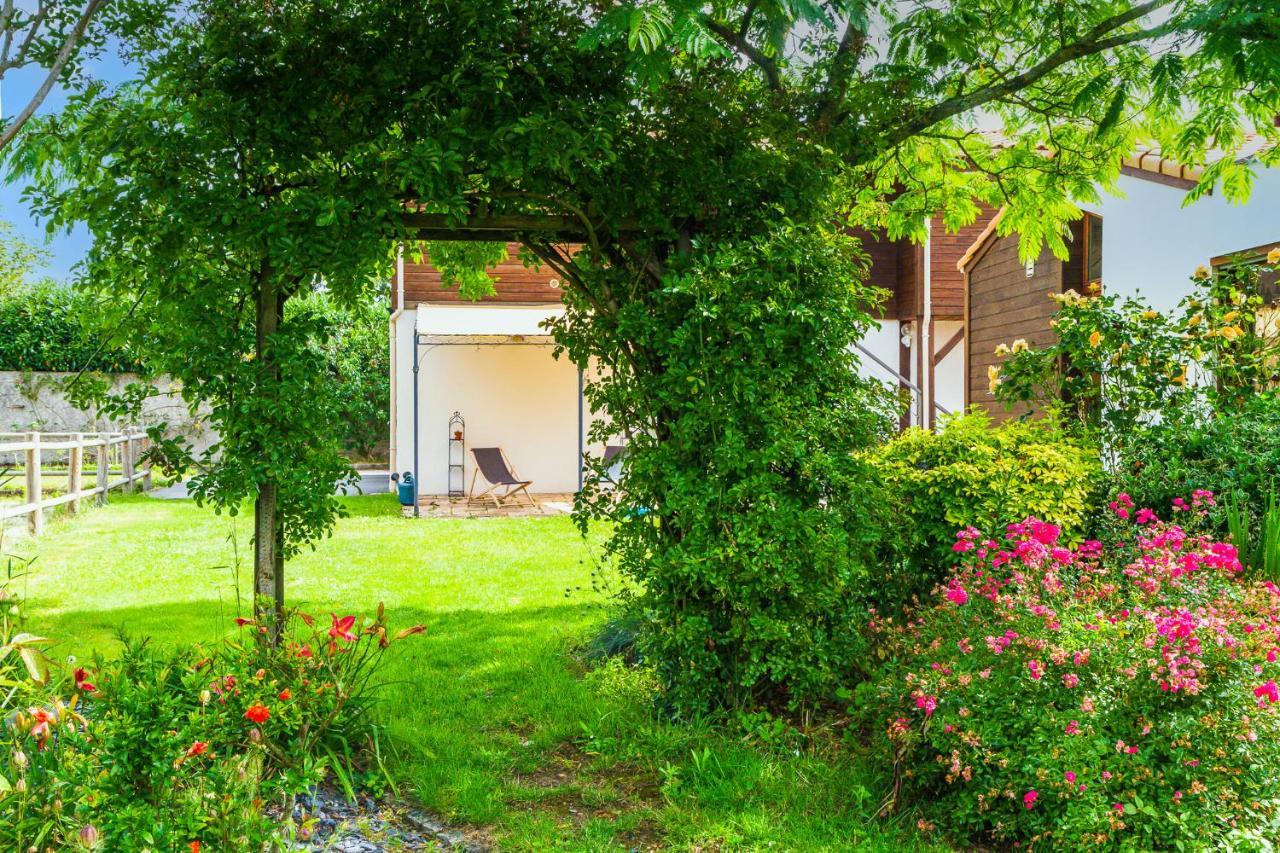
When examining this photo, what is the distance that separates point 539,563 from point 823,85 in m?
5.22

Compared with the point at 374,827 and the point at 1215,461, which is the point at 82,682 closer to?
the point at 374,827

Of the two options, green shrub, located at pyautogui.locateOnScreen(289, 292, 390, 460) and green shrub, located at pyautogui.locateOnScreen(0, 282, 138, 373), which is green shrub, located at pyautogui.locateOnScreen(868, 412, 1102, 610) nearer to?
green shrub, located at pyautogui.locateOnScreen(289, 292, 390, 460)

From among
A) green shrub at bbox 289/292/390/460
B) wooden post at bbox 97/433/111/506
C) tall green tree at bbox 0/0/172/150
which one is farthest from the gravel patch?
green shrub at bbox 289/292/390/460

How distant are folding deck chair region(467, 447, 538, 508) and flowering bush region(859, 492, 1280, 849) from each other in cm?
969

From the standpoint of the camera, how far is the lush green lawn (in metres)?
3.47

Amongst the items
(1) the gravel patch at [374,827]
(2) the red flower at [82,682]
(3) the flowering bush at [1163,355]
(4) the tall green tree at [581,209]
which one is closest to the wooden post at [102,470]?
(4) the tall green tree at [581,209]

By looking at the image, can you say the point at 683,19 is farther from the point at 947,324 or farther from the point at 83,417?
the point at 83,417

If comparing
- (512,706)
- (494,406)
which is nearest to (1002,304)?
(494,406)

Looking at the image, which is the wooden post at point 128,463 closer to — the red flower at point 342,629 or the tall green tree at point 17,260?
the tall green tree at point 17,260

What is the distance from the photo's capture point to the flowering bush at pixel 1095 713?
9.95ft

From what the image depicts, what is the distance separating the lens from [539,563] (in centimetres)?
878

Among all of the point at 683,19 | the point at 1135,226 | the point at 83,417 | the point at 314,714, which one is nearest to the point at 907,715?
the point at 314,714

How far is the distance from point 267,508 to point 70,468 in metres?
9.51

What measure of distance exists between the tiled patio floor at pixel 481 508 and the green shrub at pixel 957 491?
7644 millimetres
